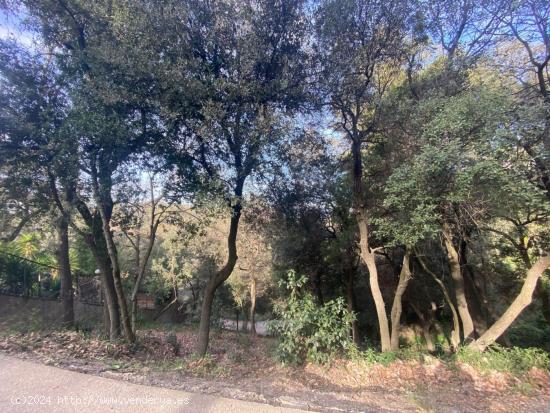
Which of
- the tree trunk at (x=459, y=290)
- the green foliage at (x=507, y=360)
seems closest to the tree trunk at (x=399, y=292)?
the tree trunk at (x=459, y=290)

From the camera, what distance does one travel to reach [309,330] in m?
8.05

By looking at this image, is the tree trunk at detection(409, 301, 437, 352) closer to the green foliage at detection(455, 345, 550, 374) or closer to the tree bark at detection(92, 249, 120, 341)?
the green foliage at detection(455, 345, 550, 374)

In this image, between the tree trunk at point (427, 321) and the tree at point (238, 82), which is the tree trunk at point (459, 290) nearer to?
the tree trunk at point (427, 321)

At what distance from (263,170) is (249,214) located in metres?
2.20

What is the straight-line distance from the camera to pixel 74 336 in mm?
8125

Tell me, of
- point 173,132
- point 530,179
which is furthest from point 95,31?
point 530,179

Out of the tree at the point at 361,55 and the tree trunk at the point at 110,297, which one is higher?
the tree at the point at 361,55

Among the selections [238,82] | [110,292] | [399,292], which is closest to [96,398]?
[238,82]

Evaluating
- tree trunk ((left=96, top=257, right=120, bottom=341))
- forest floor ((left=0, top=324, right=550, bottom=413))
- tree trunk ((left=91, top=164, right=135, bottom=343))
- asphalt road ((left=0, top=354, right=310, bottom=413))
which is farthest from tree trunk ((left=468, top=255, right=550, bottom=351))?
tree trunk ((left=96, top=257, right=120, bottom=341))

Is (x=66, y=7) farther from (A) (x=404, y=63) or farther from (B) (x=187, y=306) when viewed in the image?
(B) (x=187, y=306)

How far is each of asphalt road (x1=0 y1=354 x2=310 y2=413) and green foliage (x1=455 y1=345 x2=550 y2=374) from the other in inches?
223

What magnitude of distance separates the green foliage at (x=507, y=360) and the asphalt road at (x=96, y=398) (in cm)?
566

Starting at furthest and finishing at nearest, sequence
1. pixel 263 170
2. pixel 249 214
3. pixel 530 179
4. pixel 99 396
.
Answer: pixel 249 214 < pixel 263 170 < pixel 530 179 < pixel 99 396

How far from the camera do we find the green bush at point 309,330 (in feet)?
25.6
